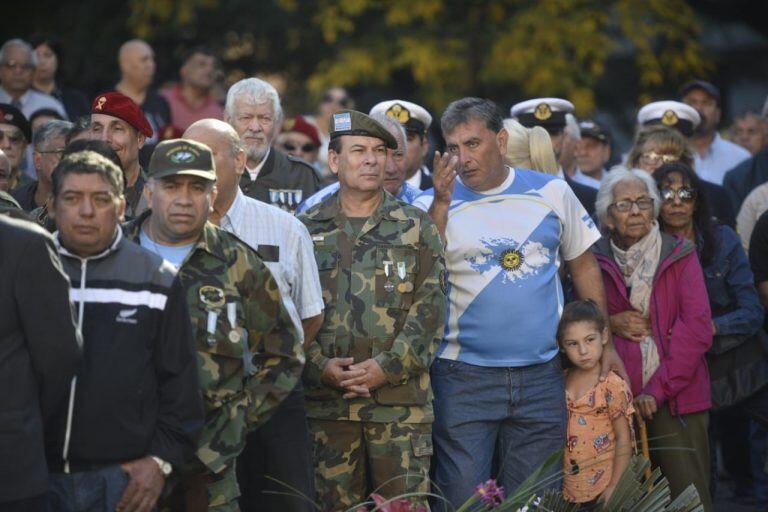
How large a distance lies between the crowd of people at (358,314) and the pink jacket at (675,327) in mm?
13

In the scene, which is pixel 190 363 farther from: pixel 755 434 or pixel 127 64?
pixel 127 64

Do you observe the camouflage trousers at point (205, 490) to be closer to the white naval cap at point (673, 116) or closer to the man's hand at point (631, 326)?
the man's hand at point (631, 326)

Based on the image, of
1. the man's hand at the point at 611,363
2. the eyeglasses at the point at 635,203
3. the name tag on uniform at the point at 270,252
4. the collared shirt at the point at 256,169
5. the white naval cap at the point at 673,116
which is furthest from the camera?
the white naval cap at the point at 673,116

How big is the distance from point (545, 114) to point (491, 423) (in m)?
2.89

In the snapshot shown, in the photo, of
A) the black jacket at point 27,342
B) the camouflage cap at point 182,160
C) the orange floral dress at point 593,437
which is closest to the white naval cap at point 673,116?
the orange floral dress at point 593,437

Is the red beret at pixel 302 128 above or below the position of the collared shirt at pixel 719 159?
above

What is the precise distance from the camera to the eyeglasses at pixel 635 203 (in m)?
7.95

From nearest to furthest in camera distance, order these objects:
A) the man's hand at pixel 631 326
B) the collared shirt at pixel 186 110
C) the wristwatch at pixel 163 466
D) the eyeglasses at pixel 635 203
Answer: the wristwatch at pixel 163 466
the man's hand at pixel 631 326
the eyeglasses at pixel 635 203
the collared shirt at pixel 186 110

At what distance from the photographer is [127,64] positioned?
37.6 feet

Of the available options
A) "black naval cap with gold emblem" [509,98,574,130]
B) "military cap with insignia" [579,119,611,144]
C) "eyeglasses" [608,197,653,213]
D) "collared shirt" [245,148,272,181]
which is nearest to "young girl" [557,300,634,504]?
"eyeglasses" [608,197,653,213]

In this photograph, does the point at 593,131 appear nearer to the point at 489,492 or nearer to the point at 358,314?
the point at 358,314

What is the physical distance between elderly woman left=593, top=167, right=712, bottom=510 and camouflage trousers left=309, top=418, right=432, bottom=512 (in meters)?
1.53

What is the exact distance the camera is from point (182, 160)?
19.4 ft

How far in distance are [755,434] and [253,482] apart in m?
4.54
